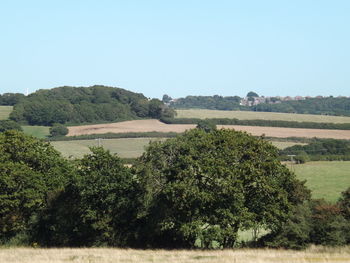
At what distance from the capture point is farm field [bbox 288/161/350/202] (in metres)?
74.4

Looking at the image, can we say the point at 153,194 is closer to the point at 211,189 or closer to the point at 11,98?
the point at 211,189

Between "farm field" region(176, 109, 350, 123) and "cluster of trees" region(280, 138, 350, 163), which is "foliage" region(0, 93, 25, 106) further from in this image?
"cluster of trees" region(280, 138, 350, 163)

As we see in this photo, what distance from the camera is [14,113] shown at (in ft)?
466

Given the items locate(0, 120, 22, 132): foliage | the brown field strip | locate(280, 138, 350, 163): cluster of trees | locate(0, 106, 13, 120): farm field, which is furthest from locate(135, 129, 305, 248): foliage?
locate(0, 106, 13, 120): farm field

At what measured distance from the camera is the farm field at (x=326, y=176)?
74.4 meters

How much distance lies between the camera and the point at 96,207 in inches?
1730

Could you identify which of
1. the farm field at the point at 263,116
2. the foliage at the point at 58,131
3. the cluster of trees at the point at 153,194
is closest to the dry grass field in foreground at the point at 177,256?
the cluster of trees at the point at 153,194

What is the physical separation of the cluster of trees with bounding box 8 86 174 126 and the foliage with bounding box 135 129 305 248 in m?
102

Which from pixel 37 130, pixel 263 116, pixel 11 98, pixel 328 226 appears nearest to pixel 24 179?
pixel 328 226

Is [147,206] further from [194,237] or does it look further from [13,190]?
[13,190]

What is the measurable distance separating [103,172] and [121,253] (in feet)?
31.9

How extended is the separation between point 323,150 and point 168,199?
227 feet

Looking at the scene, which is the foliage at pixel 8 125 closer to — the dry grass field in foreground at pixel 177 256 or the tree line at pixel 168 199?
→ the tree line at pixel 168 199

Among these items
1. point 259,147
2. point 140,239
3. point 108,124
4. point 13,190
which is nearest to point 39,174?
point 13,190
